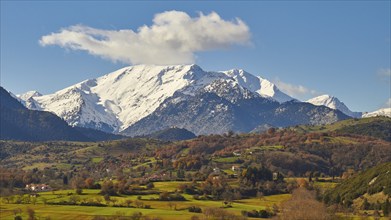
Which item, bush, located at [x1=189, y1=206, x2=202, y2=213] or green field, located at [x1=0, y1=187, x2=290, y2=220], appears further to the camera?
bush, located at [x1=189, y1=206, x2=202, y2=213]

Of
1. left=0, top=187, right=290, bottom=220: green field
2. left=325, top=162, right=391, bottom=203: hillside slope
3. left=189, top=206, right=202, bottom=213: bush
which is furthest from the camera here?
left=325, top=162, right=391, bottom=203: hillside slope

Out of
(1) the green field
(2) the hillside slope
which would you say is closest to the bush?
(1) the green field

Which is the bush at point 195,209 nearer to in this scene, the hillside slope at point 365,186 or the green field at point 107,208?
the green field at point 107,208

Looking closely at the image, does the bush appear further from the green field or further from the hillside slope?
the hillside slope

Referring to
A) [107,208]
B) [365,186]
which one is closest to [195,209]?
[107,208]

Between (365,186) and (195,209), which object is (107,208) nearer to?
(195,209)

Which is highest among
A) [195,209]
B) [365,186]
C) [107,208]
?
[365,186]

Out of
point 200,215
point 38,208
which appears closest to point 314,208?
point 200,215

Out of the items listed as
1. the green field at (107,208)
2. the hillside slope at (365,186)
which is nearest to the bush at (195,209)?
the green field at (107,208)

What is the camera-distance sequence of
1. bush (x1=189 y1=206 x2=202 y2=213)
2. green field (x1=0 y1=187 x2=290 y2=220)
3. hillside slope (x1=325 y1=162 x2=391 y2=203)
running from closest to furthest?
1. green field (x1=0 y1=187 x2=290 y2=220)
2. bush (x1=189 y1=206 x2=202 y2=213)
3. hillside slope (x1=325 y1=162 x2=391 y2=203)

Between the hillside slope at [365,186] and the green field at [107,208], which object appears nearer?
the green field at [107,208]

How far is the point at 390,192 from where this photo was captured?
5945 inches

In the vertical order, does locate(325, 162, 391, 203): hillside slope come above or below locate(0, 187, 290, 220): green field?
above

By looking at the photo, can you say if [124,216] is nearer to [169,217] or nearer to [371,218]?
[169,217]
